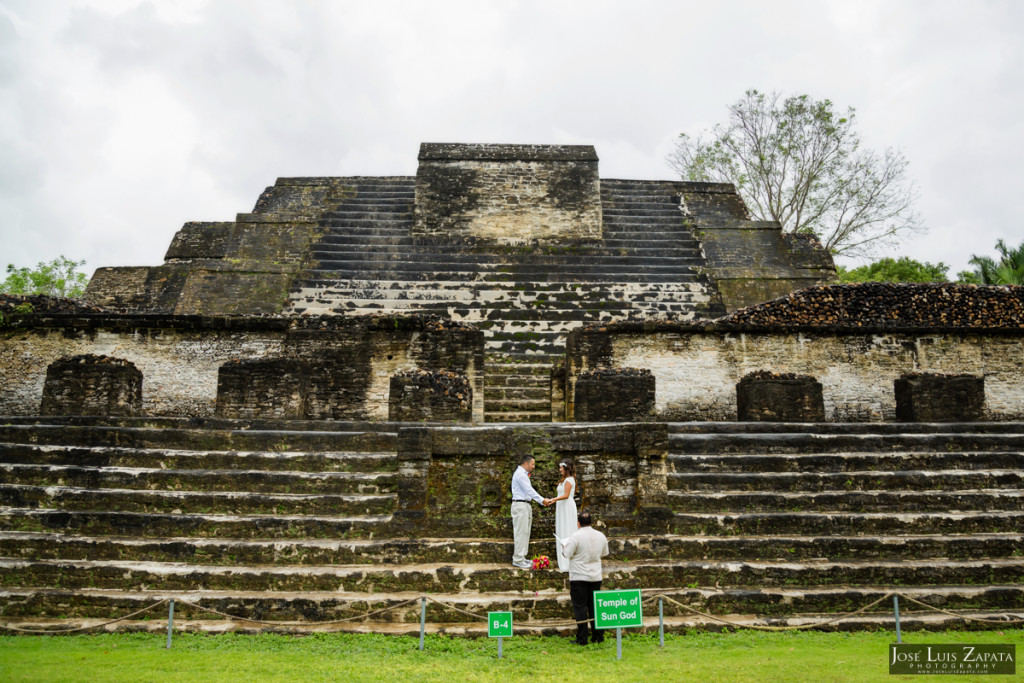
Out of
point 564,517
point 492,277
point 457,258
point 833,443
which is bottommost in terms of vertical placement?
point 564,517

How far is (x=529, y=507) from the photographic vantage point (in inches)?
198

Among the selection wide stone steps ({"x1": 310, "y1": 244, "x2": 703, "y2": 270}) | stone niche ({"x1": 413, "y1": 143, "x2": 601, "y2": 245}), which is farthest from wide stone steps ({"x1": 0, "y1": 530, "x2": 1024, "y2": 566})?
stone niche ({"x1": 413, "y1": 143, "x2": 601, "y2": 245})

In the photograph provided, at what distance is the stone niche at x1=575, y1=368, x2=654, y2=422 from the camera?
712 centimetres

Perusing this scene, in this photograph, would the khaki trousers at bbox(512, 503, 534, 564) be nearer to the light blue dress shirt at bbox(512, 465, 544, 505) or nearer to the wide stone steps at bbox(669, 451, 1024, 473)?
the light blue dress shirt at bbox(512, 465, 544, 505)

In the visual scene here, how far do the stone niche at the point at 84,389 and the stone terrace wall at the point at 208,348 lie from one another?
1.16 m

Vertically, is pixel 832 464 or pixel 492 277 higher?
pixel 492 277

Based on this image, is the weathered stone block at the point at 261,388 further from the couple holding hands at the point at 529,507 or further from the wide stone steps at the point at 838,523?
the wide stone steps at the point at 838,523

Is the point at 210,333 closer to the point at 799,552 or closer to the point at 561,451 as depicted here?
the point at 561,451

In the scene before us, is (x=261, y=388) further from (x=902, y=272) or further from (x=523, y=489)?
(x=902, y=272)

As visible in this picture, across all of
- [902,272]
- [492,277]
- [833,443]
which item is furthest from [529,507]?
[902,272]

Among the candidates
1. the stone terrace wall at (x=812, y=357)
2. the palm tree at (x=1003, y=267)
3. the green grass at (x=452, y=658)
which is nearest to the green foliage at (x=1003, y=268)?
the palm tree at (x=1003, y=267)

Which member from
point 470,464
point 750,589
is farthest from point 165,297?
point 750,589

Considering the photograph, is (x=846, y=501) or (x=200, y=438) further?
(x=200, y=438)

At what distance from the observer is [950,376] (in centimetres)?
763
